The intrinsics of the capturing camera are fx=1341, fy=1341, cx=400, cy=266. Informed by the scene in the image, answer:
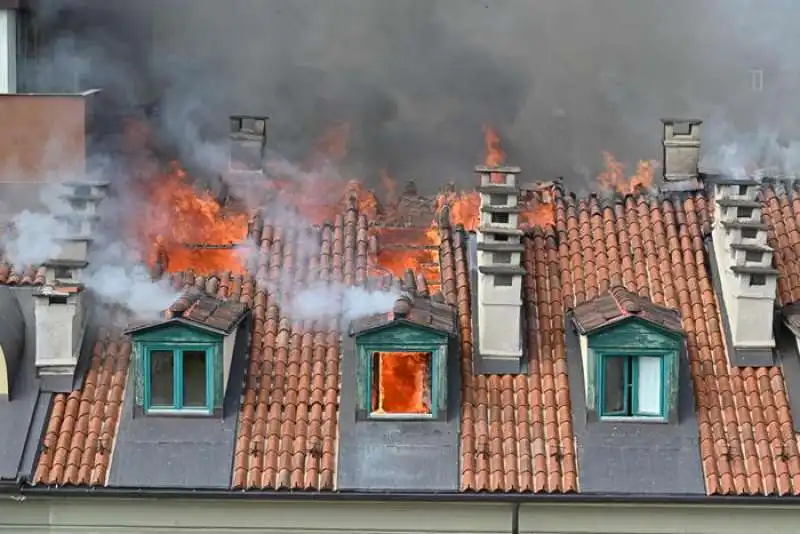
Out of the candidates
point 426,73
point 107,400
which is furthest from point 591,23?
point 107,400

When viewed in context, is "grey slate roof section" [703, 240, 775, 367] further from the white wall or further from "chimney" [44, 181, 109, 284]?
"chimney" [44, 181, 109, 284]

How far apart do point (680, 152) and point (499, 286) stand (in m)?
5.12

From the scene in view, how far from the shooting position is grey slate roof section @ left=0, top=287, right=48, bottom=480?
675 inches

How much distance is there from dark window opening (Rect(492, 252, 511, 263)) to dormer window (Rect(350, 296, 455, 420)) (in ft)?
3.63

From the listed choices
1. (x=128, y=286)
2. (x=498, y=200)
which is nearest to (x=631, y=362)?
(x=498, y=200)

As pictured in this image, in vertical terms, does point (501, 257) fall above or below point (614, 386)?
above

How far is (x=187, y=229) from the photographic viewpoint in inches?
813

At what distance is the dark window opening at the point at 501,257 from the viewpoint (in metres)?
18.2

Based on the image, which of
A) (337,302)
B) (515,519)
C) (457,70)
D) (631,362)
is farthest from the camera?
(457,70)

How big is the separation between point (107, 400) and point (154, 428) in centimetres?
83

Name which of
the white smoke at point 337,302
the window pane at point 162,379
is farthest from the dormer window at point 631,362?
the window pane at point 162,379

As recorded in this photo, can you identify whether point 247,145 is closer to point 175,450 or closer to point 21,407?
point 21,407

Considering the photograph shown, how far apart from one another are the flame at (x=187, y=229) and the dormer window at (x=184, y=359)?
213cm

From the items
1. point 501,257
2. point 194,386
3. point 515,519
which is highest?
point 501,257
